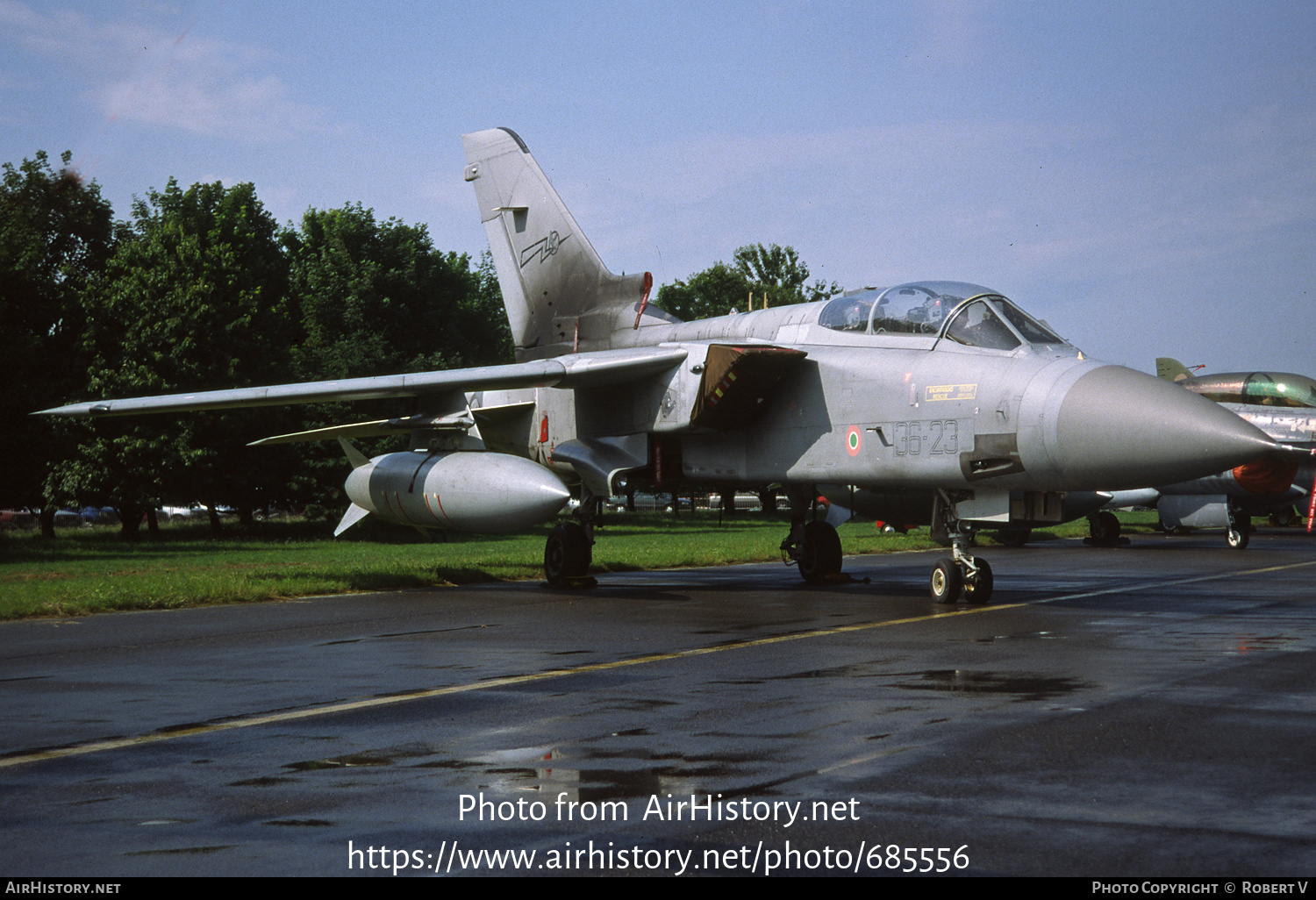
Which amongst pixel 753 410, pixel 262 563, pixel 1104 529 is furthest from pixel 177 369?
pixel 753 410

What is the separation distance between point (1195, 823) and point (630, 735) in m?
2.68

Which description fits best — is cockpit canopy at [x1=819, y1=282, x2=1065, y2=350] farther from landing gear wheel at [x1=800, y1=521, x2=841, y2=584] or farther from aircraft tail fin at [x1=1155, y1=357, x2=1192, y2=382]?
aircraft tail fin at [x1=1155, y1=357, x2=1192, y2=382]

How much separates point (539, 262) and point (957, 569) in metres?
8.85

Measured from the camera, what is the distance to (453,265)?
183 feet

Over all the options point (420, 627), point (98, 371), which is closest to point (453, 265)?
point (98, 371)

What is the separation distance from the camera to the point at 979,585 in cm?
1272

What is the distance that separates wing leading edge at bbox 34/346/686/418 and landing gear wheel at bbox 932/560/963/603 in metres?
4.09

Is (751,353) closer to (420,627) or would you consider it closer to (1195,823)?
(420,627)

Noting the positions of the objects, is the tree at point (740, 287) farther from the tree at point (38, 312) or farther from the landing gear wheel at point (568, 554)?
the landing gear wheel at point (568, 554)

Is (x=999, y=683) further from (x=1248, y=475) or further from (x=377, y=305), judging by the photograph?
(x=377, y=305)

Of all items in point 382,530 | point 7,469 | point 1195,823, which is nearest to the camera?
point 1195,823

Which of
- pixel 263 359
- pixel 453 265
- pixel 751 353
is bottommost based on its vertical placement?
pixel 751 353
